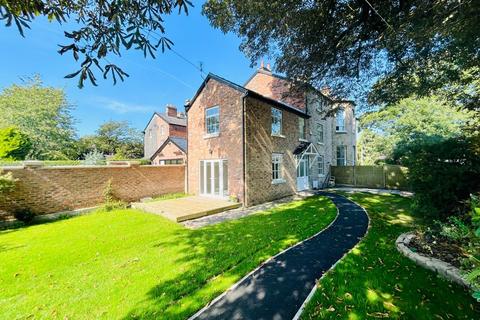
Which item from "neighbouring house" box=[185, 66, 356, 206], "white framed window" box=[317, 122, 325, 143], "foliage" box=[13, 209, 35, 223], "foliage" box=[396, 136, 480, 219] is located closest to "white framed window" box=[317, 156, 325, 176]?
"neighbouring house" box=[185, 66, 356, 206]

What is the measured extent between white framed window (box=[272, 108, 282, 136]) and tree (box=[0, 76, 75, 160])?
2913 centimetres

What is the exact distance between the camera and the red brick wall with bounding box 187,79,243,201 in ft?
38.0

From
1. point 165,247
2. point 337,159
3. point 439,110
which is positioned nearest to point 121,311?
point 165,247

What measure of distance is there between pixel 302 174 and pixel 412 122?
54.9 ft

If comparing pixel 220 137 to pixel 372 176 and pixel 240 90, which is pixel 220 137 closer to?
pixel 240 90

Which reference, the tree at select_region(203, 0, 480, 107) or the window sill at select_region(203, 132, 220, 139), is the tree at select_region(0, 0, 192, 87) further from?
the window sill at select_region(203, 132, 220, 139)

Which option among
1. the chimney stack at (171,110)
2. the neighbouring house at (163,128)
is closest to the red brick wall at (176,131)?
the neighbouring house at (163,128)

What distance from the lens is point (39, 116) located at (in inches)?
1061

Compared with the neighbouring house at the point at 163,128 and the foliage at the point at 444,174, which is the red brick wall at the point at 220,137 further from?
the neighbouring house at the point at 163,128

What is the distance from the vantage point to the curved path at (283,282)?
3225 mm

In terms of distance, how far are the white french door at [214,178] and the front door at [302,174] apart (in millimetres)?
6429

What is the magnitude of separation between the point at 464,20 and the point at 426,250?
553 centimetres

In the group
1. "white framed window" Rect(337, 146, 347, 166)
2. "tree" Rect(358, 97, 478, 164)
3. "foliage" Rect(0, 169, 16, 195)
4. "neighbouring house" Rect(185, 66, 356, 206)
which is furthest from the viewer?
"white framed window" Rect(337, 146, 347, 166)

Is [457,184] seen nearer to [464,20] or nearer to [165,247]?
[464,20]
